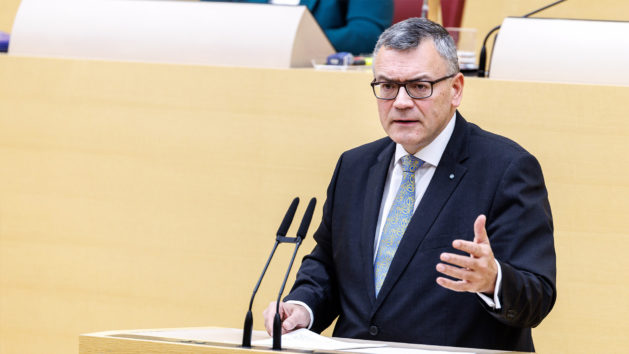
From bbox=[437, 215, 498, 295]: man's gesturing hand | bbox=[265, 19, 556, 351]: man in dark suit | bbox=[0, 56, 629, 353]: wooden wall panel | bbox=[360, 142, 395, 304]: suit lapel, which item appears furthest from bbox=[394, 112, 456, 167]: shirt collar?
bbox=[437, 215, 498, 295]: man's gesturing hand

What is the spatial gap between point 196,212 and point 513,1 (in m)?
2.35

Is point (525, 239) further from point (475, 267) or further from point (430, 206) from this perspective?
point (475, 267)

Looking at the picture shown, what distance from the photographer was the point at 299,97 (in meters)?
2.39

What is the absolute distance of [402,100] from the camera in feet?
6.19

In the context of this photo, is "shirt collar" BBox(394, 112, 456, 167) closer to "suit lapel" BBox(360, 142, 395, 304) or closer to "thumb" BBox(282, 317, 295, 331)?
"suit lapel" BBox(360, 142, 395, 304)

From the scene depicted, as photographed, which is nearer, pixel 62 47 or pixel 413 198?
pixel 413 198

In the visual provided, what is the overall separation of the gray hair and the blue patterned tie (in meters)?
0.24

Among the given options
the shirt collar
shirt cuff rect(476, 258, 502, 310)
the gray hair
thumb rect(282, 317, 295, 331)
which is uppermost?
the gray hair

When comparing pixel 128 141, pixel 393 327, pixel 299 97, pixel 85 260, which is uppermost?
pixel 299 97

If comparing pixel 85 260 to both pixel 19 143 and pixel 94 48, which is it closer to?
pixel 19 143

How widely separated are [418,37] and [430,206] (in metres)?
0.36

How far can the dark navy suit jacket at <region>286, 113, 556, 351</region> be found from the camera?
1.76m

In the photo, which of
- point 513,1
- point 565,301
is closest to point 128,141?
point 565,301

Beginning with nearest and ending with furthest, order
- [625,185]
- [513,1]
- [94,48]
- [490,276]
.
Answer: [490,276] < [625,185] < [94,48] < [513,1]
